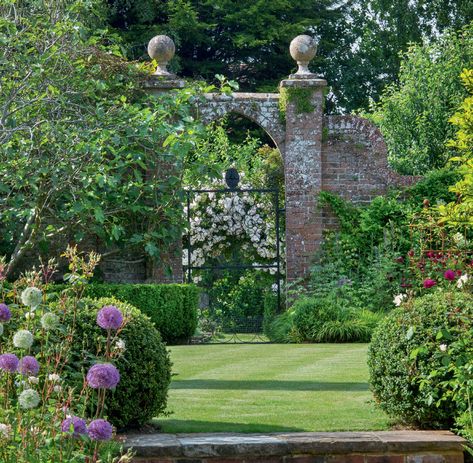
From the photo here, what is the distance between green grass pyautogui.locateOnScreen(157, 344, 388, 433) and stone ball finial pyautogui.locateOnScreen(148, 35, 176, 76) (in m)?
4.35

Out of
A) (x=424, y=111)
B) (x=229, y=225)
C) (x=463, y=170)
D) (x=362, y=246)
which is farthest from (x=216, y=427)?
(x=424, y=111)

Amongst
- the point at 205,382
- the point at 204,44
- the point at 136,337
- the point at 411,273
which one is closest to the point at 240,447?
the point at 136,337

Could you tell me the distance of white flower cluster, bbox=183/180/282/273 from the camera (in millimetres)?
14219

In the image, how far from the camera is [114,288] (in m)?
12.1

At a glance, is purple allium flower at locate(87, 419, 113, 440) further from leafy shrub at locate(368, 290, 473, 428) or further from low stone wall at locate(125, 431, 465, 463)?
leafy shrub at locate(368, 290, 473, 428)

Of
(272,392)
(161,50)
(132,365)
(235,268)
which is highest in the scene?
(161,50)

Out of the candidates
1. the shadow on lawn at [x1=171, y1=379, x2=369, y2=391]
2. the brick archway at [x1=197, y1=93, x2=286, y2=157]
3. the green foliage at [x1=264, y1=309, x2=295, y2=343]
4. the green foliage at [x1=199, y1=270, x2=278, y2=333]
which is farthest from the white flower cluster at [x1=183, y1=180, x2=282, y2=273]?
the shadow on lawn at [x1=171, y1=379, x2=369, y2=391]

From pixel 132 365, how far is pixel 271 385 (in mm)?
2269

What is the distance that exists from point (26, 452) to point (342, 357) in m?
6.04

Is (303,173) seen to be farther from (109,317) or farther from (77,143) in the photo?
(109,317)

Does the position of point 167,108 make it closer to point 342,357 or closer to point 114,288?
point 114,288

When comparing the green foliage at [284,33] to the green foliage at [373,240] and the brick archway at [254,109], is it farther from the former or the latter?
the green foliage at [373,240]

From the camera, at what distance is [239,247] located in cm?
1449

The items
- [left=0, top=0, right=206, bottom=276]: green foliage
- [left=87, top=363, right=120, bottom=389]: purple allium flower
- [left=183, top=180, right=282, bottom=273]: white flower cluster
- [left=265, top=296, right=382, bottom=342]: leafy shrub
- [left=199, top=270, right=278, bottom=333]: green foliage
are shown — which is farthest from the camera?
[left=199, top=270, right=278, bottom=333]: green foliage
